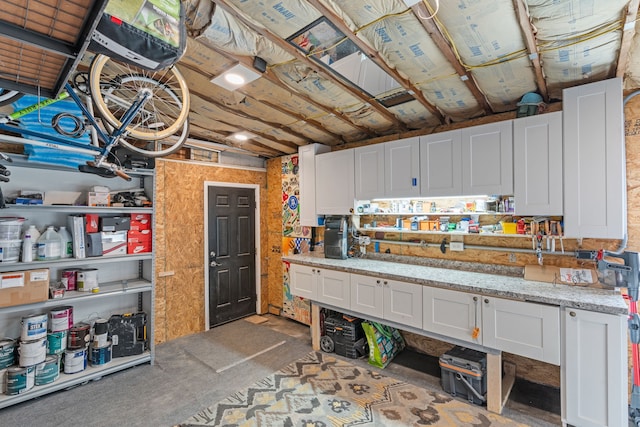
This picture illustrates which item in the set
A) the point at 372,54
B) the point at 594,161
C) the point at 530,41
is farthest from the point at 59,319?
the point at 594,161

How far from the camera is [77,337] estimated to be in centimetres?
292

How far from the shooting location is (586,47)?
1886mm

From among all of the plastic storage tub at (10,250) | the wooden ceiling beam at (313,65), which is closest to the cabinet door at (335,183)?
the wooden ceiling beam at (313,65)

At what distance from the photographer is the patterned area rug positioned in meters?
2.36

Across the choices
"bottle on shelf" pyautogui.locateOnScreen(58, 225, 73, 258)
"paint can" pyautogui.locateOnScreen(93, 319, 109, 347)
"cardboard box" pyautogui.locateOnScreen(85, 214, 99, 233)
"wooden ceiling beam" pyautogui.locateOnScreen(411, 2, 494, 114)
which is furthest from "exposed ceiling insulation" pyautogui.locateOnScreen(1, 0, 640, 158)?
"paint can" pyautogui.locateOnScreen(93, 319, 109, 347)

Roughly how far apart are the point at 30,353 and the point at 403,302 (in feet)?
11.4

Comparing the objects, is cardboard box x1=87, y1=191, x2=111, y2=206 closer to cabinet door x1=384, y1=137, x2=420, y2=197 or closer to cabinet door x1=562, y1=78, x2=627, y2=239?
cabinet door x1=384, y1=137, x2=420, y2=197

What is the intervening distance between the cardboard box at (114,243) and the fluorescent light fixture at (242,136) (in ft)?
5.74

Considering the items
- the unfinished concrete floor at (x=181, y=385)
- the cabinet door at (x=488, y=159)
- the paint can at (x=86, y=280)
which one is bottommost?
the unfinished concrete floor at (x=181, y=385)

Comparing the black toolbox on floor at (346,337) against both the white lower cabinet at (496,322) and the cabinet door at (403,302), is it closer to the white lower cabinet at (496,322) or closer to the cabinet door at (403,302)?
the cabinet door at (403,302)

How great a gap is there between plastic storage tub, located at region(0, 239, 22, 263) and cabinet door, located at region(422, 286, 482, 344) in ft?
12.2

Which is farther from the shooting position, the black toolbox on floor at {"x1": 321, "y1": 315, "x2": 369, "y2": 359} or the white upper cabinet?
the black toolbox on floor at {"x1": 321, "y1": 315, "x2": 369, "y2": 359}

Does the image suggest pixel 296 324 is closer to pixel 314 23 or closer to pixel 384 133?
pixel 384 133

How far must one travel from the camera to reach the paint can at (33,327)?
2.66 metres
